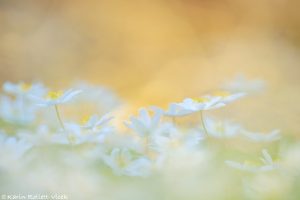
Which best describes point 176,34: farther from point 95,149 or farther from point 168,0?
point 95,149

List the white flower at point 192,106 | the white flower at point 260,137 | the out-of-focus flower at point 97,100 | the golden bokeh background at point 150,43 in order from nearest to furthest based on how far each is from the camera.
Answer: the white flower at point 192,106 < the white flower at point 260,137 < the out-of-focus flower at point 97,100 < the golden bokeh background at point 150,43

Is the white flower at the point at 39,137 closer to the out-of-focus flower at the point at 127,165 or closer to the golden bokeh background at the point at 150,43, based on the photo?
the out-of-focus flower at the point at 127,165

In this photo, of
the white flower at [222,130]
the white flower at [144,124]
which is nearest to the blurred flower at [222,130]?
the white flower at [222,130]

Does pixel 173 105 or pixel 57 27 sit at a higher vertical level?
pixel 57 27

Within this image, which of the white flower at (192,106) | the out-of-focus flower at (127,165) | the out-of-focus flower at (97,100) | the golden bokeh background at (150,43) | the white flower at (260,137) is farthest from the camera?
the golden bokeh background at (150,43)

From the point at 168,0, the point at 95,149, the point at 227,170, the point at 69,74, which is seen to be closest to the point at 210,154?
the point at 227,170

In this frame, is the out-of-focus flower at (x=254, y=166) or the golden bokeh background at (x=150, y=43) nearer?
the out-of-focus flower at (x=254, y=166)

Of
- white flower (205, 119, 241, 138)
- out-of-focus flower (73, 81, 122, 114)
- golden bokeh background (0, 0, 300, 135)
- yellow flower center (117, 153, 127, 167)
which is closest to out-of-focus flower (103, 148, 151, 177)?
yellow flower center (117, 153, 127, 167)

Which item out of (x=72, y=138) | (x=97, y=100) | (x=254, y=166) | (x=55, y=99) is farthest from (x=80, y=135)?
(x=97, y=100)
